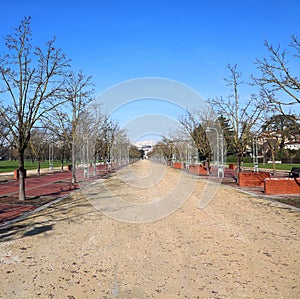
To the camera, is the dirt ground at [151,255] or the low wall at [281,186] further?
the low wall at [281,186]

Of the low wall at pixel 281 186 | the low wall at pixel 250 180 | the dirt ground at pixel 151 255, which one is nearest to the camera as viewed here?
the dirt ground at pixel 151 255

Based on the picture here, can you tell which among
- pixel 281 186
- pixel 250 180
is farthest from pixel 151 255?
pixel 250 180

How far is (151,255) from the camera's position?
22.3 feet

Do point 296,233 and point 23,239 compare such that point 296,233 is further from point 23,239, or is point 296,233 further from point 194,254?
point 23,239

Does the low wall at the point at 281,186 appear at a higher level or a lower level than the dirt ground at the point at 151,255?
higher

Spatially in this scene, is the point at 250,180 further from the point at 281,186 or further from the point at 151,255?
the point at 151,255

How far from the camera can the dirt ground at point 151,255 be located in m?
5.05

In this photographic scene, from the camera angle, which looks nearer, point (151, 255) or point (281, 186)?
point (151, 255)

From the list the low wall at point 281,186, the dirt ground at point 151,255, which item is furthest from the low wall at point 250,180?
the dirt ground at point 151,255

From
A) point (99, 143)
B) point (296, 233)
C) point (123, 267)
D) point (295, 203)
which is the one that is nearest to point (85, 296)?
point (123, 267)

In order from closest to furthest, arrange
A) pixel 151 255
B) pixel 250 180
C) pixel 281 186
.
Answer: pixel 151 255 → pixel 281 186 → pixel 250 180

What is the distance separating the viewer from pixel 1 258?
6.59 meters

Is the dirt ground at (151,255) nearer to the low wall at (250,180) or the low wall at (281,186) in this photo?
the low wall at (281,186)

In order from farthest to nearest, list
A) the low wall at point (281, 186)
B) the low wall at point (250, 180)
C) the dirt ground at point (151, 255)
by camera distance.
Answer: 1. the low wall at point (250, 180)
2. the low wall at point (281, 186)
3. the dirt ground at point (151, 255)
